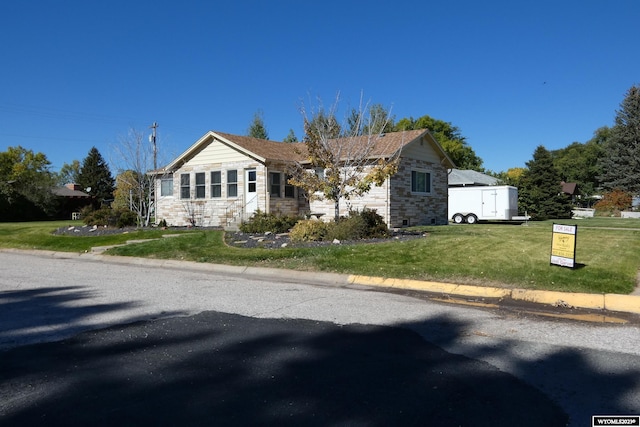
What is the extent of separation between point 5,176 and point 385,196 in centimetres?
4708

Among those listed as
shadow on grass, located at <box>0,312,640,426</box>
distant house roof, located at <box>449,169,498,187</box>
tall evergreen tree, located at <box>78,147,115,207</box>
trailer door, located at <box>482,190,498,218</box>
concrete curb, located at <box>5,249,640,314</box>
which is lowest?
shadow on grass, located at <box>0,312,640,426</box>

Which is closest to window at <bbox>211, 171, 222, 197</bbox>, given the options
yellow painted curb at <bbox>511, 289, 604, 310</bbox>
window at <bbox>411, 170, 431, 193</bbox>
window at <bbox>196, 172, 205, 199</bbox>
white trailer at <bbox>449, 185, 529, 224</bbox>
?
window at <bbox>196, 172, 205, 199</bbox>

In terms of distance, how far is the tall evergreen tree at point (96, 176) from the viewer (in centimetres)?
6094

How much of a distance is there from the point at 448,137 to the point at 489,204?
30.2 meters

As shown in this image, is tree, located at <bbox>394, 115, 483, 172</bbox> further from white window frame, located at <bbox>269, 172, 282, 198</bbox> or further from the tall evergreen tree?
the tall evergreen tree

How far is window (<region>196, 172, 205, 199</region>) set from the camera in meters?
24.7

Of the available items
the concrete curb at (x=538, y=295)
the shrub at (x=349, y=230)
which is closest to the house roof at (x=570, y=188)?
the shrub at (x=349, y=230)

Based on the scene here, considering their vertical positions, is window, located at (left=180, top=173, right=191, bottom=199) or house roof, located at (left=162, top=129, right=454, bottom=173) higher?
house roof, located at (left=162, top=129, right=454, bottom=173)

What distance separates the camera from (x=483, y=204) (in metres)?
29.0

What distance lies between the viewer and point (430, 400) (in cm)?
390

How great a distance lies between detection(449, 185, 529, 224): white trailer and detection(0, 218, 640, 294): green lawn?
1261cm

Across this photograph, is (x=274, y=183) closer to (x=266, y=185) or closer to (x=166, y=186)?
(x=266, y=185)

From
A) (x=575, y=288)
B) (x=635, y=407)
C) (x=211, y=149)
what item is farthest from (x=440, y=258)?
(x=211, y=149)

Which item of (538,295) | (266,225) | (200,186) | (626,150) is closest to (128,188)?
(200,186)
